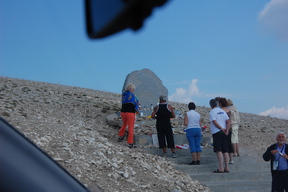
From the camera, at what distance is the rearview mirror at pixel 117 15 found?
1.04 meters

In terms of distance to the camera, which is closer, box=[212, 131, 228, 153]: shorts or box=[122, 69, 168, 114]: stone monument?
box=[212, 131, 228, 153]: shorts

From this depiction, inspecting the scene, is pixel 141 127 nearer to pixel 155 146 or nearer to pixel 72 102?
pixel 155 146

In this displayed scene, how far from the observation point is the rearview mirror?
1.04 metres

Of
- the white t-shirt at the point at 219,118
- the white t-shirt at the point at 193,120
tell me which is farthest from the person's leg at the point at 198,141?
the white t-shirt at the point at 219,118

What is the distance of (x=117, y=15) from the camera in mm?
1043

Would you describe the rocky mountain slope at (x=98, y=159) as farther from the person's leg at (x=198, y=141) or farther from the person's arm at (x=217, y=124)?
the person's arm at (x=217, y=124)

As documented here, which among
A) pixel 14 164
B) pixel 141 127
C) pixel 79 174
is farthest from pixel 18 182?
pixel 141 127

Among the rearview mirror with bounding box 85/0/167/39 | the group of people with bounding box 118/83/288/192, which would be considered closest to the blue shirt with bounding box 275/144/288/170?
the group of people with bounding box 118/83/288/192

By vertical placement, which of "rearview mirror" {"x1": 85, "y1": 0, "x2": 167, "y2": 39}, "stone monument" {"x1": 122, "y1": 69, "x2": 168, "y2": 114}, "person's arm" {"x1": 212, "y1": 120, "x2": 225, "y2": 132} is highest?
"stone monument" {"x1": 122, "y1": 69, "x2": 168, "y2": 114}

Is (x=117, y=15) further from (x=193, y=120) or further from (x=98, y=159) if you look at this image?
(x=193, y=120)

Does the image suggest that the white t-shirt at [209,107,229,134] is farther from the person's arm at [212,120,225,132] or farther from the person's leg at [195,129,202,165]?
the person's leg at [195,129,202,165]

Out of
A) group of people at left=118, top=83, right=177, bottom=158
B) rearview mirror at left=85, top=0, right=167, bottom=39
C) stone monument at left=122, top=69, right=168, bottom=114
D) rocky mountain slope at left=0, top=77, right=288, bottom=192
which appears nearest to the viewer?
rearview mirror at left=85, top=0, right=167, bottom=39

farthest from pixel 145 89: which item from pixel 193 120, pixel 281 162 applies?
pixel 281 162

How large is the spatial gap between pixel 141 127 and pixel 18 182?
42.0 ft
